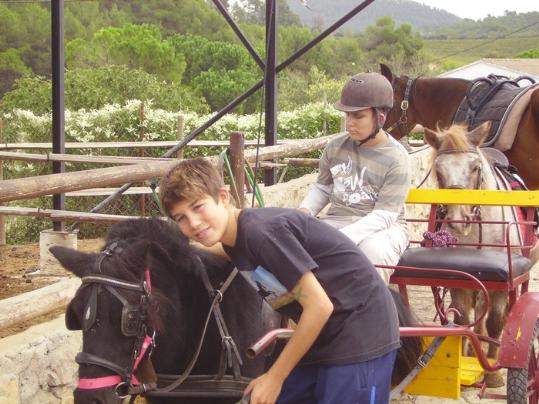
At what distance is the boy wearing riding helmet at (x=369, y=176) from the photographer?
412 centimetres

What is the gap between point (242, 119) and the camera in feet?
55.2

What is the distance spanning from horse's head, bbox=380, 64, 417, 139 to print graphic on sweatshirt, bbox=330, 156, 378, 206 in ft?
14.0

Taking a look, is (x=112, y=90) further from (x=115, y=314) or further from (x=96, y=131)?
(x=115, y=314)

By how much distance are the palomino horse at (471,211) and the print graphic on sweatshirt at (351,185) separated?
2.59ft

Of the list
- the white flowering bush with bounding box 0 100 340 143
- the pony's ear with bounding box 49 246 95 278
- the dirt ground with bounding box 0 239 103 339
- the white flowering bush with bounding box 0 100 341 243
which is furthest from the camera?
the white flowering bush with bounding box 0 100 340 143

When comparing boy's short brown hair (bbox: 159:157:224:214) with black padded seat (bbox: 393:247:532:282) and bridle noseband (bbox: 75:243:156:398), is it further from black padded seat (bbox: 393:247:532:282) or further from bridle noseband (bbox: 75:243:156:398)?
black padded seat (bbox: 393:247:532:282)

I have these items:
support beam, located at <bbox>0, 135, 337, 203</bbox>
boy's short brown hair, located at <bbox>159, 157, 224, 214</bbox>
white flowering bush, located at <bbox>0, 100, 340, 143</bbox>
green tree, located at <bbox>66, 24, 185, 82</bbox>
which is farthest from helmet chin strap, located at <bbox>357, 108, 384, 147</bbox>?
green tree, located at <bbox>66, 24, 185, 82</bbox>

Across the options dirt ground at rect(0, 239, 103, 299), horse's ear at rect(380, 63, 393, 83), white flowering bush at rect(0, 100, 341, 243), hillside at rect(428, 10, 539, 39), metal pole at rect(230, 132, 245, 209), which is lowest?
dirt ground at rect(0, 239, 103, 299)

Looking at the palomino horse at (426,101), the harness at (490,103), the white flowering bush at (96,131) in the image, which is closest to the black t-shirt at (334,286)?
the harness at (490,103)

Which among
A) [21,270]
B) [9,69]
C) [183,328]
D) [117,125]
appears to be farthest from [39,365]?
[9,69]

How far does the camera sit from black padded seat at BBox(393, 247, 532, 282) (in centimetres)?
414

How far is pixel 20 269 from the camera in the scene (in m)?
8.79

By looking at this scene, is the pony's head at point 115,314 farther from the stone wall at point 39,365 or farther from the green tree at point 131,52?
the green tree at point 131,52

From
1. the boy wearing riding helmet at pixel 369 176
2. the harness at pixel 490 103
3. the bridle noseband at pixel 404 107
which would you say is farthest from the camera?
the bridle noseband at pixel 404 107
